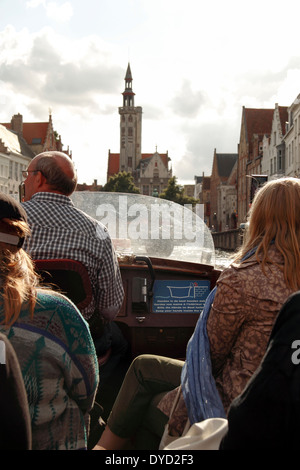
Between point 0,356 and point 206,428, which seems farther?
point 206,428

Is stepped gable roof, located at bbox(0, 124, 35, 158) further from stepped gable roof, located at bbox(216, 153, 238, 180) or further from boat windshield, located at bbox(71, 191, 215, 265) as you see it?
boat windshield, located at bbox(71, 191, 215, 265)

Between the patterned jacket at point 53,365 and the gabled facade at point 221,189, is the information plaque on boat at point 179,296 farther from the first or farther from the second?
the gabled facade at point 221,189

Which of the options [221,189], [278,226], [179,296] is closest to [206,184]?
[221,189]

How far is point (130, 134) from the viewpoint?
108062mm

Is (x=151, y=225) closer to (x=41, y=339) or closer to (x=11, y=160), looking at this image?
(x=41, y=339)

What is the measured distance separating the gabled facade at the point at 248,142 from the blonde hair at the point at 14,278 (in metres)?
60.1

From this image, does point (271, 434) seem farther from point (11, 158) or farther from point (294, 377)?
point (11, 158)

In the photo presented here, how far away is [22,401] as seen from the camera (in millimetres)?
1022

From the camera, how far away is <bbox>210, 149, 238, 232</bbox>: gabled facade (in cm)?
8412

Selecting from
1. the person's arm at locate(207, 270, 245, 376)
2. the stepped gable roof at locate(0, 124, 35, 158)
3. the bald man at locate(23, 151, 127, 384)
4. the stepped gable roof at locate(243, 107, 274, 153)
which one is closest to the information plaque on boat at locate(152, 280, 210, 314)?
the bald man at locate(23, 151, 127, 384)

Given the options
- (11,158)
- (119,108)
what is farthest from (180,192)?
(119,108)

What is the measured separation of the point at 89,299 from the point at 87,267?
155 millimetres

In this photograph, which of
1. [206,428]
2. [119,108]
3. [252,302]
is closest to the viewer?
[206,428]

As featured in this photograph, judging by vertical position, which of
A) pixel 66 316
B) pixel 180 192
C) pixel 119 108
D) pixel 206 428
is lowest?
pixel 206 428
